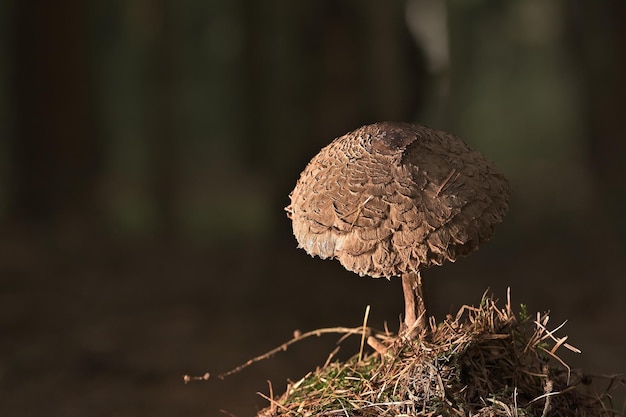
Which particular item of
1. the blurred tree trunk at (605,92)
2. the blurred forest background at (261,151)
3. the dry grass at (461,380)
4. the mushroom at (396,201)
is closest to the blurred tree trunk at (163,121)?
the blurred forest background at (261,151)

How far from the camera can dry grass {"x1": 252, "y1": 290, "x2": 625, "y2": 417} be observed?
145cm

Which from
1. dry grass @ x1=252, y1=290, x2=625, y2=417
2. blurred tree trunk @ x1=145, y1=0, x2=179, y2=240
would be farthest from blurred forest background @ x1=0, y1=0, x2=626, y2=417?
dry grass @ x1=252, y1=290, x2=625, y2=417

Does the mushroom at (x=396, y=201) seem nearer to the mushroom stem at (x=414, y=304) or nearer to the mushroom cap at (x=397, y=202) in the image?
the mushroom cap at (x=397, y=202)

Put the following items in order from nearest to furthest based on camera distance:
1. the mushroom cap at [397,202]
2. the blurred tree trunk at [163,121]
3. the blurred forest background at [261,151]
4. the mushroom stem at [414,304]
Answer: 1. the mushroom cap at [397,202]
2. the mushroom stem at [414,304]
3. the blurred forest background at [261,151]
4. the blurred tree trunk at [163,121]

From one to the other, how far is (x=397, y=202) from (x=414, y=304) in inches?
14.4

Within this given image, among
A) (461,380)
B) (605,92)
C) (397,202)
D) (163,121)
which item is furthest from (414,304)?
(163,121)

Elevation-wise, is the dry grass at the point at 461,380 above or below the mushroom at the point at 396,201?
below

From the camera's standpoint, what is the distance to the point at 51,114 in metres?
4.92

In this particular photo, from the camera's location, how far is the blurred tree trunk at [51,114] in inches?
188

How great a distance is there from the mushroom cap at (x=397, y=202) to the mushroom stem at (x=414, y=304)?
216 millimetres

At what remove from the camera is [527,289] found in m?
4.23

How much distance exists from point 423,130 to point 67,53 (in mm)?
4120

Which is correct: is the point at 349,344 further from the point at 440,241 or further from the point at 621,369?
the point at 440,241

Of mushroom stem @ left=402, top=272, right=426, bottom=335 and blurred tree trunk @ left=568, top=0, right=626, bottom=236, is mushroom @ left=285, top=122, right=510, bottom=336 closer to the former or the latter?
mushroom stem @ left=402, top=272, right=426, bottom=335
